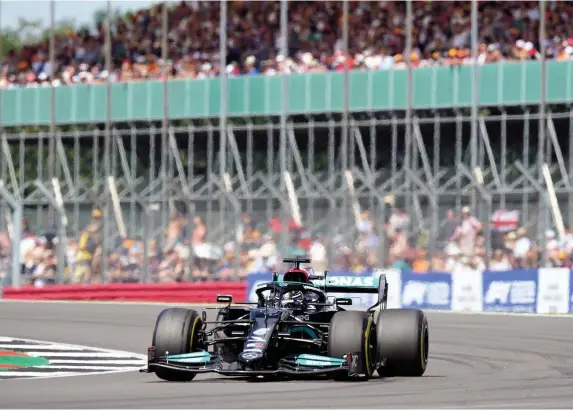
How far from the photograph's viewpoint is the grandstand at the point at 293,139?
30.1 meters

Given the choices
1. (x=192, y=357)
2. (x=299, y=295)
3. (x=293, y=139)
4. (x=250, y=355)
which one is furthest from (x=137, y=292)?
(x=250, y=355)

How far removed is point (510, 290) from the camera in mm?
27906

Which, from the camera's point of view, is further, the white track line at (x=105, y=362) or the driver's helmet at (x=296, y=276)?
the white track line at (x=105, y=362)

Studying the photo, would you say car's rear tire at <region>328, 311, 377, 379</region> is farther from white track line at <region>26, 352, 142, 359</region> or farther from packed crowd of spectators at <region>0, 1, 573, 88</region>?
packed crowd of spectators at <region>0, 1, 573, 88</region>

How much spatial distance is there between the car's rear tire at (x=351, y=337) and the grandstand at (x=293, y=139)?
1450 centimetres

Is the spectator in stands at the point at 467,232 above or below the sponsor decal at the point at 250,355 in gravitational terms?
above

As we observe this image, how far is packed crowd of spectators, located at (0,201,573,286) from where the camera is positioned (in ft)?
93.3

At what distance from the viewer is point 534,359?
57.9 feet

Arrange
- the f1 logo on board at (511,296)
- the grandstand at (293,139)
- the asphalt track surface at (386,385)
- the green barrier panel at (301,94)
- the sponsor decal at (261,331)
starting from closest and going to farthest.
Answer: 1. the asphalt track surface at (386,385)
2. the sponsor decal at (261,331)
3. the f1 logo on board at (511,296)
4. the grandstand at (293,139)
5. the green barrier panel at (301,94)

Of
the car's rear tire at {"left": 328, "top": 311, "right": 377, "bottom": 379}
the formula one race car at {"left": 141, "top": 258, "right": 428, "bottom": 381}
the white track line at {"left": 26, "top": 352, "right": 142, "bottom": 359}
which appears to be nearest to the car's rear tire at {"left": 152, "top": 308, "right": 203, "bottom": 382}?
the formula one race car at {"left": 141, "top": 258, "right": 428, "bottom": 381}

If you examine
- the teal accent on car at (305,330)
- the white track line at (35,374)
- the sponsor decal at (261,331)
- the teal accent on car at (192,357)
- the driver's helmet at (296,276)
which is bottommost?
the white track line at (35,374)

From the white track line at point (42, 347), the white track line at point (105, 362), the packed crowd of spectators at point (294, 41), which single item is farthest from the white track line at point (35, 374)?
the packed crowd of spectators at point (294, 41)

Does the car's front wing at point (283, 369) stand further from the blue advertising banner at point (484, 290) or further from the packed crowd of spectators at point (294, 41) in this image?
the packed crowd of spectators at point (294, 41)

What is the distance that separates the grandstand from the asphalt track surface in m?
7.49
